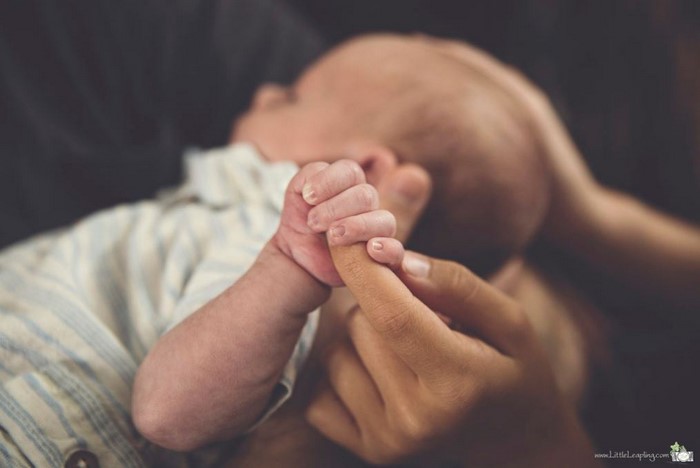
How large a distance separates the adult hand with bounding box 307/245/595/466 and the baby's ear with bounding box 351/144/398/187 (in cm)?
21

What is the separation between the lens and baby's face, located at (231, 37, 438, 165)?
737 millimetres

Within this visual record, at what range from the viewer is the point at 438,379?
1.34ft

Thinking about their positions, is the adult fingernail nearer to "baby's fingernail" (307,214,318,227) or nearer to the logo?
"baby's fingernail" (307,214,318,227)

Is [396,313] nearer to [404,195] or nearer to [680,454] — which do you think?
[404,195]

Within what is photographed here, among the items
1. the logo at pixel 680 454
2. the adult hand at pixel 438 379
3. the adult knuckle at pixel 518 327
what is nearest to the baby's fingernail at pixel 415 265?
the adult hand at pixel 438 379

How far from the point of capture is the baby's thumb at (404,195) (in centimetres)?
58

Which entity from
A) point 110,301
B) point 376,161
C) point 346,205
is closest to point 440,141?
point 376,161

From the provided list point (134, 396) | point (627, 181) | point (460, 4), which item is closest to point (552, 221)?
point (627, 181)

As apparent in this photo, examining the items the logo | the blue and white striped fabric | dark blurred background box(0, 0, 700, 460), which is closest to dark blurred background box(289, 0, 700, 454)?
dark blurred background box(0, 0, 700, 460)

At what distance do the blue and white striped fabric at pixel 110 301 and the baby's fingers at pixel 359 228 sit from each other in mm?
176

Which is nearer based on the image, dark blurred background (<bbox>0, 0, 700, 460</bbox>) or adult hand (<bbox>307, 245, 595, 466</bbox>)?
adult hand (<bbox>307, 245, 595, 466</bbox>)

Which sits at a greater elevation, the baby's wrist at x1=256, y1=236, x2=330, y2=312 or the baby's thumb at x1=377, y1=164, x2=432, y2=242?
the baby's thumb at x1=377, y1=164, x2=432, y2=242

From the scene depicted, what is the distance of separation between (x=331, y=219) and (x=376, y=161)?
10.0 inches

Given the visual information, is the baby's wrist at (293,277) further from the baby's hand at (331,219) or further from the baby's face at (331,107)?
the baby's face at (331,107)
